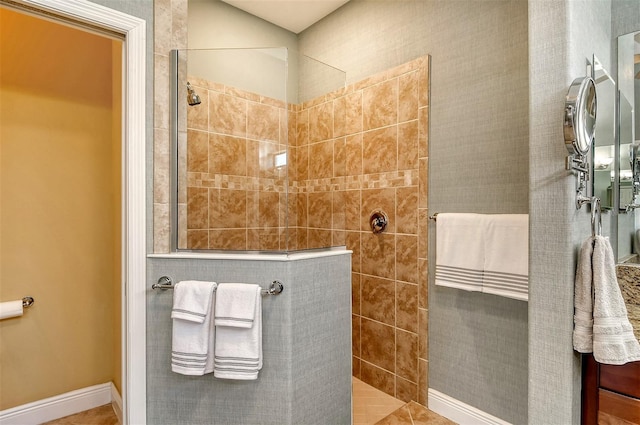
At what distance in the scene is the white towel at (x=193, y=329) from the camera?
5.19 feet

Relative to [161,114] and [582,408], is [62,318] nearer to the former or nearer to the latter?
[161,114]

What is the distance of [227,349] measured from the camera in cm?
157

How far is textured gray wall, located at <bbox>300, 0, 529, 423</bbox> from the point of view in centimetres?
179

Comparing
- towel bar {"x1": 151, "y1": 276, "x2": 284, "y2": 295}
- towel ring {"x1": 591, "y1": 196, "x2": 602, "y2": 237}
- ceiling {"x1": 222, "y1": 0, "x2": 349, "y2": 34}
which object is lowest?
towel bar {"x1": 151, "y1": 276, "x2": 284, "y2": 295}

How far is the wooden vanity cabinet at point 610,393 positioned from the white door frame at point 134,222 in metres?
1.91

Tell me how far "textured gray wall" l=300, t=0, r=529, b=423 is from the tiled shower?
10 centimetres

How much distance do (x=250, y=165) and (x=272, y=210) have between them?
0.27 metres

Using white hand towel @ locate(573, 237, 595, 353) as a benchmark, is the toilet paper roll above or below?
below

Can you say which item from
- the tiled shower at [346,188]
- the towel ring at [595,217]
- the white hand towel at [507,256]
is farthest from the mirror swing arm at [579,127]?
the tiled shower at [346,188]

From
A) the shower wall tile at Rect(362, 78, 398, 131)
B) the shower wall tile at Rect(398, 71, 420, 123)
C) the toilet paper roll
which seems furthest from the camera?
the shower wall tile at Rect(362, 78, 398, 131)

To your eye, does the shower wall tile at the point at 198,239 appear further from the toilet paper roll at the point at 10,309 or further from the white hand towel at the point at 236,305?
the toilet paper roll at the point at 10,309

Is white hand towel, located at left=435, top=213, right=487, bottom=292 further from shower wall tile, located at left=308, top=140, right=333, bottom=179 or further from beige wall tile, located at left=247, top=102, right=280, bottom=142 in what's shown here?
beige wall tile, located at left=247, top=102, right=280, bottom=142

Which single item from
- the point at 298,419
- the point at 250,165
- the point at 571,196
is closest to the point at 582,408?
the point at 571,196

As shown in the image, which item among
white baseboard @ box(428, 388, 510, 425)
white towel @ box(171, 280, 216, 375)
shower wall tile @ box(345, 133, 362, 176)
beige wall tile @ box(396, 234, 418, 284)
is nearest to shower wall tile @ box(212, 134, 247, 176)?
white towel @ box(171, 280, 216, 375)
